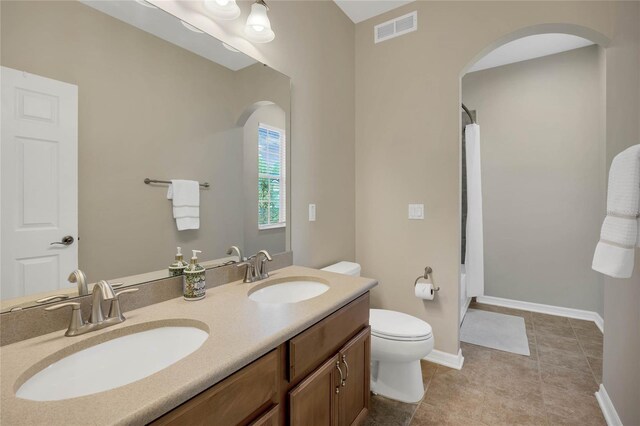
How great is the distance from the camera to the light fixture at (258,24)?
4.86 ft

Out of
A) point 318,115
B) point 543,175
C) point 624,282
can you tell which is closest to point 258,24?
point 318,115

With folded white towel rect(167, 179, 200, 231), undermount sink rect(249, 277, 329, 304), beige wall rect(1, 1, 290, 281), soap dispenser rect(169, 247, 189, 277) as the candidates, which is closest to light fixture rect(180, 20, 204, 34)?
beige wall rect(1, 1, 290, 281)

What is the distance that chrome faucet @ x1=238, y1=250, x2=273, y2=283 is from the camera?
149 centimetres

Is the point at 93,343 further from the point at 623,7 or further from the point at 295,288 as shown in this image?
the point at 623,7

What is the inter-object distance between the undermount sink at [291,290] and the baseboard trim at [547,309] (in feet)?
9.69

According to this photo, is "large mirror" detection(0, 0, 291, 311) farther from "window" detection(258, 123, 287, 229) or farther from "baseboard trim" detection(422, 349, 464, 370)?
"baseboard trim" detection(422, 349, 464, 370)

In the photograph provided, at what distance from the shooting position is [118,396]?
1.95 feet

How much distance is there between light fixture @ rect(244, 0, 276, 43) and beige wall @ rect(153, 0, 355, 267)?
0.18 feet

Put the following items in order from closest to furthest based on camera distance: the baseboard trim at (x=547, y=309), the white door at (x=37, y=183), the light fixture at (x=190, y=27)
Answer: the white door at (x=37, y=183) < the light fixture at (x=190, y=27) < the baseboard trim at (x=547, y=309)

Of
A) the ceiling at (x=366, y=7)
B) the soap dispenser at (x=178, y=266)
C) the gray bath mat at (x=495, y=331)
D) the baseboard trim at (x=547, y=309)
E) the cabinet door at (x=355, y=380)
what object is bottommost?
the gray bath mat at (x=495, y=331)

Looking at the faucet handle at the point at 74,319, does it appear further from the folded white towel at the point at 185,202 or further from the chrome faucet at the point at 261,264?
the chrome faucet at the point at 261,264

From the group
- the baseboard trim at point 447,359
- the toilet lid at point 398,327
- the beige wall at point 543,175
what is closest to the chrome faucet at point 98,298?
the toilet lid at point 398,327

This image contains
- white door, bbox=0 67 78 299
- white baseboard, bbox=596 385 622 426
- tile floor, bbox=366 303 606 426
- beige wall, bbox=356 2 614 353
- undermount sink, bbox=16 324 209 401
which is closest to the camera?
undermount sink, bbox=16 324 209 401

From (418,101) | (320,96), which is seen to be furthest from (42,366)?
(418,101)
